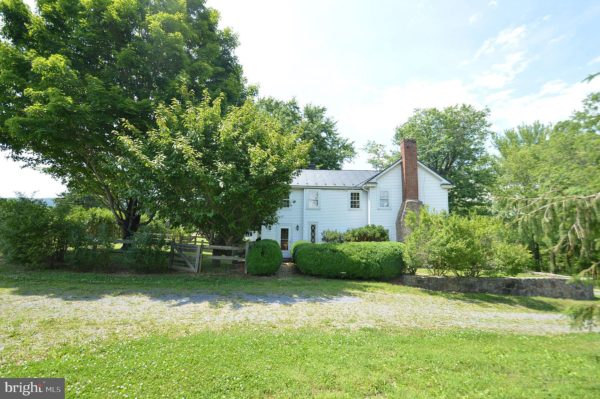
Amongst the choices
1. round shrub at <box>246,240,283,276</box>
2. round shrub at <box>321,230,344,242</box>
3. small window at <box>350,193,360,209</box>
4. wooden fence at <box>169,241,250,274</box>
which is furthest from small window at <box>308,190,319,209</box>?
wooden fence at <box>169,241,250,274</box>

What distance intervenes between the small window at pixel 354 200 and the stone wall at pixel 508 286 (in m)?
9.17

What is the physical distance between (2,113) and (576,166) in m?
19.8

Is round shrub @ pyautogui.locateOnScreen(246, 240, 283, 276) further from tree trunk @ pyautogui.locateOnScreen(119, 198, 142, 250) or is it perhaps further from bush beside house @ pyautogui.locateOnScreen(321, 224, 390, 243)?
tree trunk @ pyautogui.locateOnScreen(119, 198, 142, 250)

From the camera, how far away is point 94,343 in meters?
4.79

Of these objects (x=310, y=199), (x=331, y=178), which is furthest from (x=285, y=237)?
(x=331, y=178)

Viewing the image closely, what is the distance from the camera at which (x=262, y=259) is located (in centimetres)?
1266

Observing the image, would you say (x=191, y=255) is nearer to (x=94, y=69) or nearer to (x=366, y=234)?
(x=94, y=69)

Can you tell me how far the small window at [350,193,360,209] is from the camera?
2100 centimetres

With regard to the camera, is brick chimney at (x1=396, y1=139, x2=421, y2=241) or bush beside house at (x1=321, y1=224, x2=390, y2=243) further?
brick chimney at (x1=396, y1=139, x2=421, y2=241)

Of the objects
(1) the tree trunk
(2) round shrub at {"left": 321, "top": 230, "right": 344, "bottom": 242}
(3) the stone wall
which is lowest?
(3) the stone wall

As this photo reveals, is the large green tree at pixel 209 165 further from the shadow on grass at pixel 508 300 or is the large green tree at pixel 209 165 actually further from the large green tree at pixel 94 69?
the shadow on grass at pixel 508 300

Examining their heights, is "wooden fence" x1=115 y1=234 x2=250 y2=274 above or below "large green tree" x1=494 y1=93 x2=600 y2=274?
below

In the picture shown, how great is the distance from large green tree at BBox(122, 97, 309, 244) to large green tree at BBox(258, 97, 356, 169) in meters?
23.6

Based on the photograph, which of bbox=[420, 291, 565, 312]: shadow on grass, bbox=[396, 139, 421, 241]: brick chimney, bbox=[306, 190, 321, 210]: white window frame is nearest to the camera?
bbox=[420, 291, 565, 312]: shadow on grass
